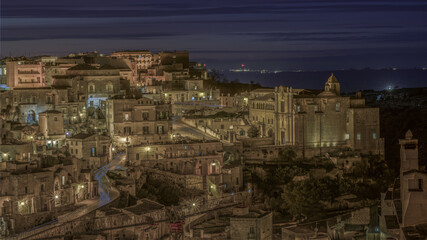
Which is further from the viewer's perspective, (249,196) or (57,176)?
(249,196)

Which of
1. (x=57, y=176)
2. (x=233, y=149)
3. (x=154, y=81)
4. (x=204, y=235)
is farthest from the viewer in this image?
(x=154, y=81)

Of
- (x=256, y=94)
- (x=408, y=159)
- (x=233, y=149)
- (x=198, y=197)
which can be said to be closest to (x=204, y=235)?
(x=198, y=197)

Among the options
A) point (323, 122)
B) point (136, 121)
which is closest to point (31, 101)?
point (136, 121)

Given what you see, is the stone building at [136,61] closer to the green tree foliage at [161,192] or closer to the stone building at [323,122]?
the stone building at [323,122]

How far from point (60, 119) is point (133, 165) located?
6203 mm

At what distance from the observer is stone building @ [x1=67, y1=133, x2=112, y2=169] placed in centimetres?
3662

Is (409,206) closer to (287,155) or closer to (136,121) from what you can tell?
(287,155)

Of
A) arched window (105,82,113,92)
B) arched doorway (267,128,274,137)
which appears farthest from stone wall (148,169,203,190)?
arched window (105,82,113,92)

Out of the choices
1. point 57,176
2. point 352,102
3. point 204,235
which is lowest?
point 204,235

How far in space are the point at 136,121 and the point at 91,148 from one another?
14.6 feet

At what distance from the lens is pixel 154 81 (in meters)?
54.7

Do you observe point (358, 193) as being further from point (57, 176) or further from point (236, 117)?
point (57, 176)

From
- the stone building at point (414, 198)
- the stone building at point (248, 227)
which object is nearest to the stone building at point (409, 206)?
the stone building at point (414, 198)

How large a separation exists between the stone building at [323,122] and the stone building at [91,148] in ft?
33.2
